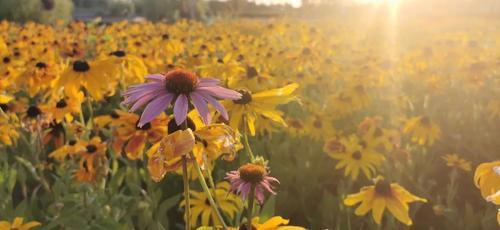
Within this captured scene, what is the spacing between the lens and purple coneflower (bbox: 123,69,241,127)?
1037mm

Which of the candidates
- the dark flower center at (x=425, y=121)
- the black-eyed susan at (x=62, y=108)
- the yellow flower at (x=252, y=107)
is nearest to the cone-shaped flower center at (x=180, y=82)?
the yellow flower at (x=252, y=107)

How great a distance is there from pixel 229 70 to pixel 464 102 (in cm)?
313

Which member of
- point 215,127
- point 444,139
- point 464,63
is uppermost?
point 215,127

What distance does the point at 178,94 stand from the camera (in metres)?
1.12

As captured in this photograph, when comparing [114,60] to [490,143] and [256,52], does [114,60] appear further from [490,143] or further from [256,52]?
[256,52]

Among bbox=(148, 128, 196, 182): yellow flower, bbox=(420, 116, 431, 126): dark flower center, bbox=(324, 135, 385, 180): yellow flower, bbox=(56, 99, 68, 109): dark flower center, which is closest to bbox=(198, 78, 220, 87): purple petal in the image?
bbox=(148, 128, 196, 182): yellow flower

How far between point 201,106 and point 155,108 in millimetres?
91

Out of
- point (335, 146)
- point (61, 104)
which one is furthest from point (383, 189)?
point (61, 104)

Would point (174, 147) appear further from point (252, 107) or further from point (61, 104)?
point (61, 104)

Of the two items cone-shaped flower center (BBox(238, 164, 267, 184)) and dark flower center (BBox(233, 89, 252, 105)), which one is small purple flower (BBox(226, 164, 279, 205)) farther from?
dark flower center (BBox(233, 89, 252, 105))

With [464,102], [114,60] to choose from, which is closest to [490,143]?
[464,102]

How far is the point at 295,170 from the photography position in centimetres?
356

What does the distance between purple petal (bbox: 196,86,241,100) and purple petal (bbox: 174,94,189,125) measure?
0.05m

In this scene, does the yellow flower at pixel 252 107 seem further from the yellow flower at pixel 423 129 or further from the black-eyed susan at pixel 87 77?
the yellow flower at pixel 423 129
